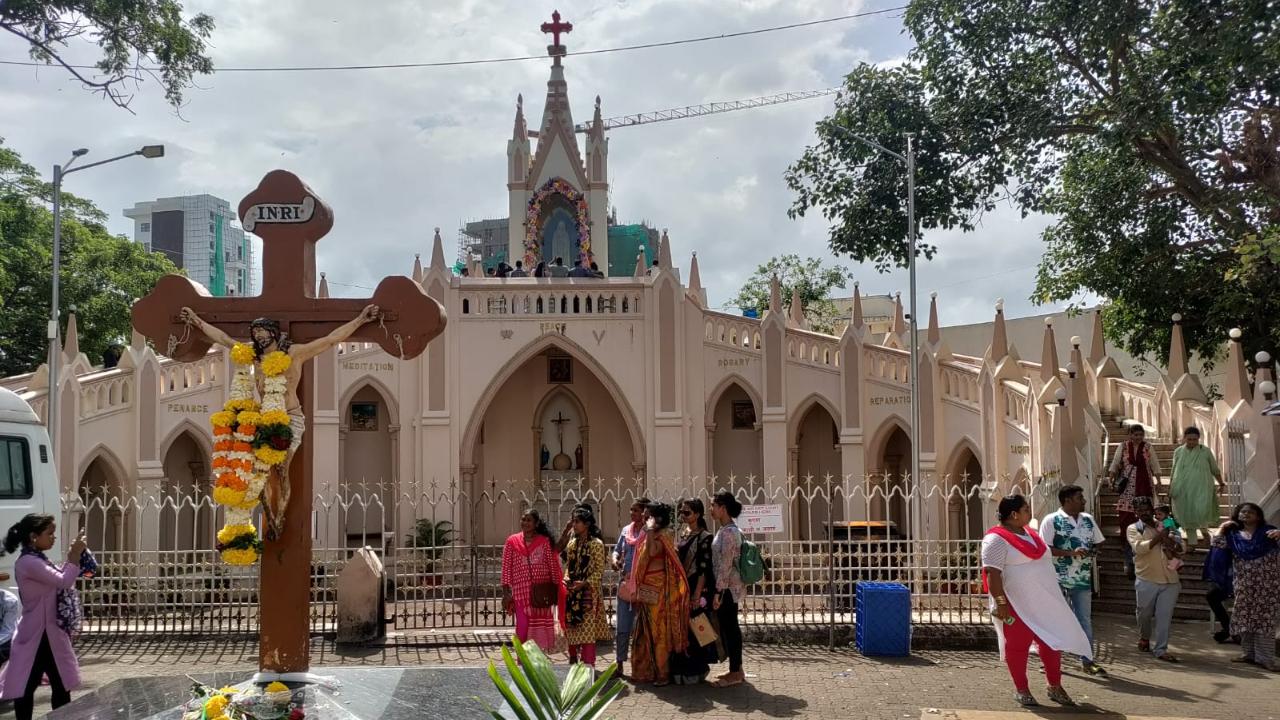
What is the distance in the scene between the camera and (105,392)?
18.5 metres

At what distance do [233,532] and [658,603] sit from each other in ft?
12.1

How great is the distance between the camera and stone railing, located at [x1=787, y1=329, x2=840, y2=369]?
21.0 m

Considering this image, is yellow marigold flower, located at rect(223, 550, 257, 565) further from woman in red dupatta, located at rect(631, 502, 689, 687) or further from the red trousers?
the red trousers

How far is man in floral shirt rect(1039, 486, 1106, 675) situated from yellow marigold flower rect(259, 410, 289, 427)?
19.4 ft

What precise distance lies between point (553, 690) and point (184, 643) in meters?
8.38

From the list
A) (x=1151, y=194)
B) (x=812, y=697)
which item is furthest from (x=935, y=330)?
(x=812, y=697)

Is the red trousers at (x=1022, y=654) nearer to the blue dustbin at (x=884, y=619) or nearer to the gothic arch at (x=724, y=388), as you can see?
the blue dustbin at (x=884, y=619)

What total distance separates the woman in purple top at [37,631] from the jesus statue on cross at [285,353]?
176 cm

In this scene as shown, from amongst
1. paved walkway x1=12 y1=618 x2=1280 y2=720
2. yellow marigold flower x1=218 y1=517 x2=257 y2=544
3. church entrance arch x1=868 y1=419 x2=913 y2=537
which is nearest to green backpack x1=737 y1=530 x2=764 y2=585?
paved walkway x1=12 y1=618 x2=1280 y2=720

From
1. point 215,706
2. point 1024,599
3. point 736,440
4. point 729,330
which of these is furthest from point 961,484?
point 215,706

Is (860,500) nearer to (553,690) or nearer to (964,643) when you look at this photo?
(964,643)

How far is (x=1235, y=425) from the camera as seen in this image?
Result: 43.4 ft

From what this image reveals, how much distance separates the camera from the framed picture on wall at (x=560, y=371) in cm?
2294

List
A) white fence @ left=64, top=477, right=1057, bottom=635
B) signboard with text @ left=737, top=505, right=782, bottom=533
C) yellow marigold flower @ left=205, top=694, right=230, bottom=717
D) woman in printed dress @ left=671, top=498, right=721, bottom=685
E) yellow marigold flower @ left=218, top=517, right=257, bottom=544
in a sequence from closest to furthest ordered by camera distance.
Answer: yellow marigold flower @ left=205, top=694, right=230, bottom=717
yellow marigold flower @ left=218, top=517, right=257, bottom=544
woman in printed dress @ left=671, top=498, right=721, bottom=685
signboard with text @ left=737, top=505, right=782, bottom=533
white fence @ left=64, top=477, right=1057, bottom=635
